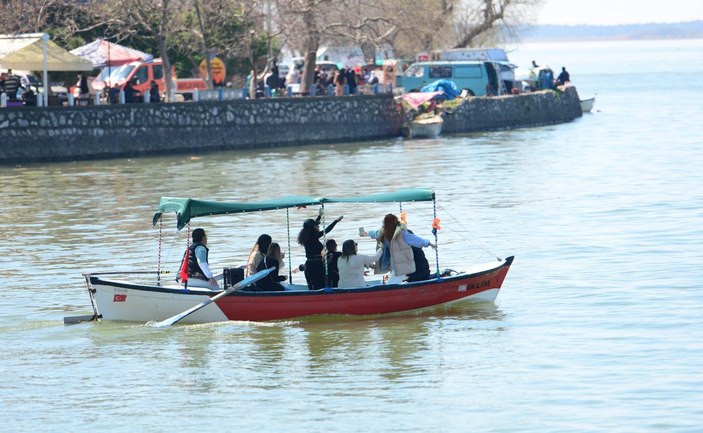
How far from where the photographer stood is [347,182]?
34625 millimetres

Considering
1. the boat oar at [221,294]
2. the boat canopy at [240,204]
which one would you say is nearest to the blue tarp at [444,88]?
the boat canopy at [240,204]

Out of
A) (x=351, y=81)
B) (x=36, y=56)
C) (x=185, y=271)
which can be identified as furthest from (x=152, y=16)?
(x=185, y=271)

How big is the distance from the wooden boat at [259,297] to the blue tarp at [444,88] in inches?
1320

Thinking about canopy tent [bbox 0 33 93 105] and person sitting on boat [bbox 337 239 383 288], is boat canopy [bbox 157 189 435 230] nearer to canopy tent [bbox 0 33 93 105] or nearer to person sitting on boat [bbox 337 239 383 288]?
person sitting on boat [bbox 337 239 383 288]

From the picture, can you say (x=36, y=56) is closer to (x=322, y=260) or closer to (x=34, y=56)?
(x=34, y=56)

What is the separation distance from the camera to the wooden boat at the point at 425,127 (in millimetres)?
48719

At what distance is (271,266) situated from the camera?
17.7 metres

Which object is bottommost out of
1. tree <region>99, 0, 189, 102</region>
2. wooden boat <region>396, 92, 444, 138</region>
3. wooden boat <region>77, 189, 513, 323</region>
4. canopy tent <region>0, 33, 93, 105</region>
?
wooden boat <region>77, 189, 513, 323</region>

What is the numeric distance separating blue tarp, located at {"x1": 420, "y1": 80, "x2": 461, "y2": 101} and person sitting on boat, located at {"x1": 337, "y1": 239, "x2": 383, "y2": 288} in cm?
3391

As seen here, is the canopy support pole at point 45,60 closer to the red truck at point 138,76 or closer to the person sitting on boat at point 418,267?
the red truck at point 138,76

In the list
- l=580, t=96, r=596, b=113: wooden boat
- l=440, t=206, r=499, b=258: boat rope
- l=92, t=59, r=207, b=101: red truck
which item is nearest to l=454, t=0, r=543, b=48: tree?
l=580, t=96, r=596, b=113: wooden boat

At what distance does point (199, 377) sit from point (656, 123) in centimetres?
4241

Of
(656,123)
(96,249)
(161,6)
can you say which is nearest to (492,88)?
(656,123)

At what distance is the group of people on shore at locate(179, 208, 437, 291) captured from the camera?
1775 centimetres
